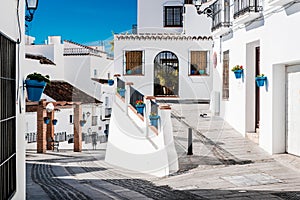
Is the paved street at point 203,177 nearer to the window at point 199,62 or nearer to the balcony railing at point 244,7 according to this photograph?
the balcony railing at point 244,7

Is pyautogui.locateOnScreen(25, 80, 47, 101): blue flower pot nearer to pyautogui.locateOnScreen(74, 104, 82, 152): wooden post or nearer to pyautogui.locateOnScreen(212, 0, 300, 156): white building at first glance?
pyautogui.locateOnScreen(212, 0, 300, 156): white building

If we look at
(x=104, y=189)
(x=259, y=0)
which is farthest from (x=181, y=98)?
(x=104, y=189)

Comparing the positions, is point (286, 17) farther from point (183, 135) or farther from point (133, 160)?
point (133, 160)

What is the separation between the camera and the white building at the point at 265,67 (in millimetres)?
11305

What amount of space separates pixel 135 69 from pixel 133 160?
29.6ft

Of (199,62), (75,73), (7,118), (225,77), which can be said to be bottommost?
(7,118)

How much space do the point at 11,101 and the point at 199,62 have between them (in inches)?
773

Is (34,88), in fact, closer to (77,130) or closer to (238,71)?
(238,71)

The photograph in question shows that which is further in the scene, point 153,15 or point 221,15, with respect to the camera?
point 153,15

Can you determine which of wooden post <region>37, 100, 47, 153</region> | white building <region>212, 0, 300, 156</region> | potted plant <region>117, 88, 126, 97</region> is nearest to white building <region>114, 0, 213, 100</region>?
wooden post <region>37, 100, 47, 153</region>

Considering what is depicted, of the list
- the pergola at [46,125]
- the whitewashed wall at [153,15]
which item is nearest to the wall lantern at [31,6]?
the pergola at [46,125]

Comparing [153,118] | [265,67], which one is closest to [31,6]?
[153,118]

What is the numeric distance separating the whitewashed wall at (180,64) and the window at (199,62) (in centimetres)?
23

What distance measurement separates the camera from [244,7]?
556 inches
